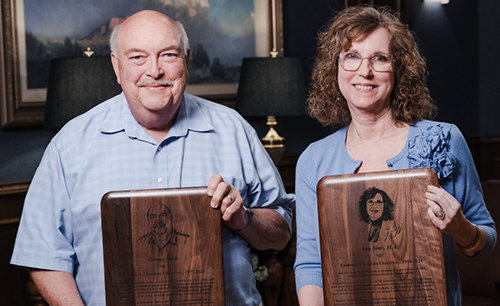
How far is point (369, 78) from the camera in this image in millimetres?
1409

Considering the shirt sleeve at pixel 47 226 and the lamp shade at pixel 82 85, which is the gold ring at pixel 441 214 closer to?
the shirt sleeve at pixel 47 226

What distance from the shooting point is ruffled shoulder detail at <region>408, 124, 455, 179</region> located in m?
1.37

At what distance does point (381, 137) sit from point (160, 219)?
0.66 m

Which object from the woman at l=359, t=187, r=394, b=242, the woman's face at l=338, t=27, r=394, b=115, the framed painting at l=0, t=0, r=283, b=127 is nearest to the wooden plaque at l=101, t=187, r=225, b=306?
the woman at l=359, t=187, r=394, b=242

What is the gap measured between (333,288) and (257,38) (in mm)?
2412

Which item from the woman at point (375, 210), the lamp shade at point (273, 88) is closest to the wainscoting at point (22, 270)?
the lamp shade at point (273, 88)

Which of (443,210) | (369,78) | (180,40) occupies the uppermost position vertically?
(180,40)

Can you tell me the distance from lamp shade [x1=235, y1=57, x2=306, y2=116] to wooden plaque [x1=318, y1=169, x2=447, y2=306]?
155cm

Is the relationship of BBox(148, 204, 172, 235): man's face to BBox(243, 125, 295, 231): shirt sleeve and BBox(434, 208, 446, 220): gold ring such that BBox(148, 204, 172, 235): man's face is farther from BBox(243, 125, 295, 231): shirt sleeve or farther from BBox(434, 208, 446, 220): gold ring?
BBox(434, 208, 446, 220): gold ring

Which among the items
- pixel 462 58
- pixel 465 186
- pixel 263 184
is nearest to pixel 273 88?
pixel 263 184

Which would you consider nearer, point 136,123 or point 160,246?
point 160,246

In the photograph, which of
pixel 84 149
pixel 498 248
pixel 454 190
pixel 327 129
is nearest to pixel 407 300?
pixel 454 190

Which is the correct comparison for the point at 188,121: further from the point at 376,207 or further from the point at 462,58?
the point at 462,58

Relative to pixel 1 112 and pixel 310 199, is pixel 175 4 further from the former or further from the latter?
pixel 310 199
